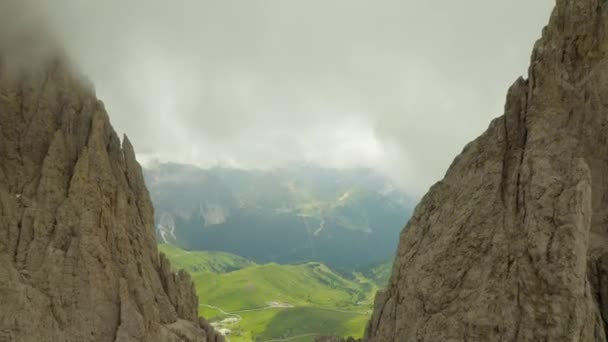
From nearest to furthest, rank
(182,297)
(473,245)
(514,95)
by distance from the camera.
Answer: (473,245), (514,95), (182,297)

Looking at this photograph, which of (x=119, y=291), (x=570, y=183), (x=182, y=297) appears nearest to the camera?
(x=570, y=183)

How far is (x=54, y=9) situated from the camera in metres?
55.0

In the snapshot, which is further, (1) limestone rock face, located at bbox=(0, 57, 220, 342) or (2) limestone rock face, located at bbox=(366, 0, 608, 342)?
(1) limestone rock face, located at bbox=(0, 57, 220, 342)

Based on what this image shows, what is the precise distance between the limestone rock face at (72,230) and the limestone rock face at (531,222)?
26.8 m

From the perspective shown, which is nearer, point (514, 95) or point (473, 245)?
point (473, 245)

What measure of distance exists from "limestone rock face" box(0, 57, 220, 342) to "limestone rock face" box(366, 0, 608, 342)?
87.8 ft

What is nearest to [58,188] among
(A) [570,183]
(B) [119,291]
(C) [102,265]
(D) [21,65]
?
(C) [102,265]

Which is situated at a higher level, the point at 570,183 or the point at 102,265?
the point at 570,183

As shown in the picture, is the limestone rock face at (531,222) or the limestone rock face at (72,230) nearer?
the limestone rock face at (531,222)

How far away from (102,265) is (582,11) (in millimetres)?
47301

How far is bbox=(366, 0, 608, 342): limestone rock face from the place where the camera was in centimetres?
2523

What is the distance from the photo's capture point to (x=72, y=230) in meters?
45.2

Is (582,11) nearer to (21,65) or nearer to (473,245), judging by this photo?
(473,245)

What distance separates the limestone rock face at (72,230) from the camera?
41.6 meters
